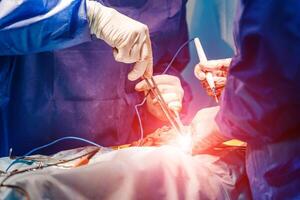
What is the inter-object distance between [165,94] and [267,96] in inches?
31.2

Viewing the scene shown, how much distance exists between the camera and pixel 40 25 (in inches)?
49.9

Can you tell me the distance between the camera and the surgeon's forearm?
1235 mm

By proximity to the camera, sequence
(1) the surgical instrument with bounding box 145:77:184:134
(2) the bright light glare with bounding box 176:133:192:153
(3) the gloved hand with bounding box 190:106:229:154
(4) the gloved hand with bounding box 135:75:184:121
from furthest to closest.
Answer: (4) the gloved hand with bounding box 135:75:184:121
(1) the surgical instrument with bounding box 145:77:184:134
(2) the bright light glare with bounding box 176:133:192:153
(3) the gloved hand with bounding box 190:106:229:154

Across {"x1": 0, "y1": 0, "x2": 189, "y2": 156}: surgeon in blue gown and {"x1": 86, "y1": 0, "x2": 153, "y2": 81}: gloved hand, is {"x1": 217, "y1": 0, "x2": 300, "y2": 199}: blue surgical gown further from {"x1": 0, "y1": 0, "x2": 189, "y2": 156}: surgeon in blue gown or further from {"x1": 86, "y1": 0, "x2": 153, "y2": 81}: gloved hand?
{"x1": 0, "y1": 0, "x2": 189, "y2": 156}: surgeon in blue gown

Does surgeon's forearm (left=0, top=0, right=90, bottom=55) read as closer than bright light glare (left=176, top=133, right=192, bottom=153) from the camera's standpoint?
Yes

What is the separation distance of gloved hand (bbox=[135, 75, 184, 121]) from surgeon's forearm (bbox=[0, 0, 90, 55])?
443mm

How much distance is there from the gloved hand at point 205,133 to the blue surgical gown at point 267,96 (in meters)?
0.13

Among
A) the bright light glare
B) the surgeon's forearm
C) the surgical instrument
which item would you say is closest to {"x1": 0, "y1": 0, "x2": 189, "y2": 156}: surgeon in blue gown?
the surgeon's forearm

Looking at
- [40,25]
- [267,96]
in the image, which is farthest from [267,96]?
[40,25]

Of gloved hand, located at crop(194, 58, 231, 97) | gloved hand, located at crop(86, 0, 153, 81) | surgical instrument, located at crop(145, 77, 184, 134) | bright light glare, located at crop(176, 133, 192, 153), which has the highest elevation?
gloved hand, located at crop(86, 0, 153, 81)

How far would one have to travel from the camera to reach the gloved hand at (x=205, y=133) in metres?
1.22

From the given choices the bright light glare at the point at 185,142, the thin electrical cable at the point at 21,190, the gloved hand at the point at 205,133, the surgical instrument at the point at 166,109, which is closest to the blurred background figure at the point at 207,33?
the surgical instrument at the point at 166,109

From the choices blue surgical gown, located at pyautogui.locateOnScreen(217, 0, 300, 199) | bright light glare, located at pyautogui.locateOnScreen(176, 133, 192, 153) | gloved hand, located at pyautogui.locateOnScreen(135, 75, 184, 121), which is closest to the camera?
blue surgical gown, located at pyautogui.locateOnScreen(217, 0, 300, 199)

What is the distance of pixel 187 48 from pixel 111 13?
2.38 feet
